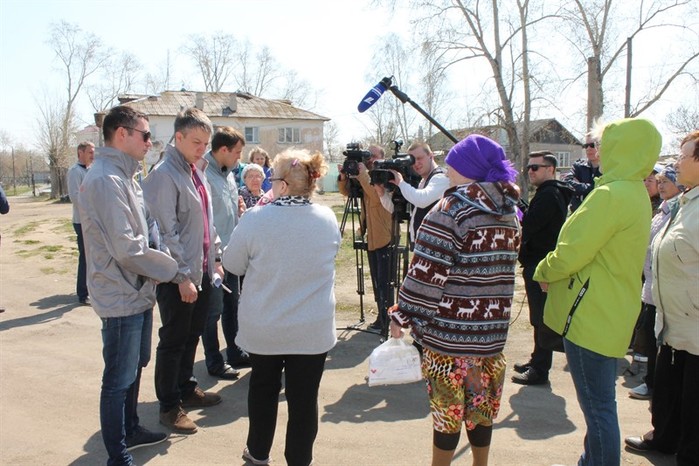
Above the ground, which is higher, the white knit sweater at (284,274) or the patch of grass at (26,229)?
the white knit sweater at (284,274)

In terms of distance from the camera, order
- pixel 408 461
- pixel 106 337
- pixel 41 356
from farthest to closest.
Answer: pixel 41 356, pixel 408 461, pixel 106 337

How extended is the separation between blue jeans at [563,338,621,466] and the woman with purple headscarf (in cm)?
43

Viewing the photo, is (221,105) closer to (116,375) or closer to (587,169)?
(587,169)

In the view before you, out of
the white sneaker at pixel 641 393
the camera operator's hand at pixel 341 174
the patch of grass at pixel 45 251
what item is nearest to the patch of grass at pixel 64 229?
the patch of grass at pixel 45 251

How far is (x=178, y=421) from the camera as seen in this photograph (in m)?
3.61

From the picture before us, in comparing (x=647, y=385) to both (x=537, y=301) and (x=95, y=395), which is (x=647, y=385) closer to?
(x=537, y=301)

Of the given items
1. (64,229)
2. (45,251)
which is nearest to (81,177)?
(45,251)

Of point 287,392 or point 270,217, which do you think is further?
point 287,392

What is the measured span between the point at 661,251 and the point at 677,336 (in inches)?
18.7

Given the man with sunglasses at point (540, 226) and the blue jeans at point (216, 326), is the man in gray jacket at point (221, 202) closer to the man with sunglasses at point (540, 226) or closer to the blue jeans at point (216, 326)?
the blue jeans at point (216, 326)

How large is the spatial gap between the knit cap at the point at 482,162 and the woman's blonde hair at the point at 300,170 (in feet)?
2.39

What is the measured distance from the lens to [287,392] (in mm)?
2854

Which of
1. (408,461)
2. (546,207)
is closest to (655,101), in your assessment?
(546,207)

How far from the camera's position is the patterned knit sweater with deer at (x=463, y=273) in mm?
2436
